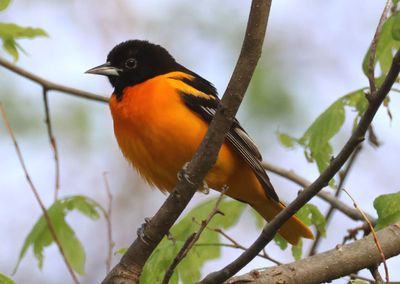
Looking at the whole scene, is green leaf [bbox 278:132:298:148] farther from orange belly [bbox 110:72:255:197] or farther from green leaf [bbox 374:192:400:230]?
green leaf [bbox 374:192:400:230]

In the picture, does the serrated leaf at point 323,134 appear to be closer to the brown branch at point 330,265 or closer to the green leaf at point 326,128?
the green leaf at point 326,128

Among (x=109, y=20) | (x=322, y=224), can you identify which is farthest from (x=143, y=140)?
(x=109, y=20)

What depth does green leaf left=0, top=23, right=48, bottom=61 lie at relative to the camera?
12.8ft

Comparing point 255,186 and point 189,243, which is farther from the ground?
point 255,186

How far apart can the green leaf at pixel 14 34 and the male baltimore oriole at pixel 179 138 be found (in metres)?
0.65

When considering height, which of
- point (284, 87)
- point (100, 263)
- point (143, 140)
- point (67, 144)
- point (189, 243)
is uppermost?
point (284, 87)

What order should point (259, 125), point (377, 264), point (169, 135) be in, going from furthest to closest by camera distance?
point (259, 125), point (169, 135), point (377, 264)

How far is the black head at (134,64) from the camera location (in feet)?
15.3

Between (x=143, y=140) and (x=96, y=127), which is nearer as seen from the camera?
(x=143, y=140)

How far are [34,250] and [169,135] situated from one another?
1041 mm

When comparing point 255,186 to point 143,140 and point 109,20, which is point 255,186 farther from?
point 109,20

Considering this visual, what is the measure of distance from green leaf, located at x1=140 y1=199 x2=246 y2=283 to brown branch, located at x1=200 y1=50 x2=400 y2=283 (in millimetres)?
648

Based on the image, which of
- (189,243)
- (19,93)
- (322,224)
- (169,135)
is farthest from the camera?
(19,93)

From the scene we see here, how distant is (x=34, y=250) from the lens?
416 cm
